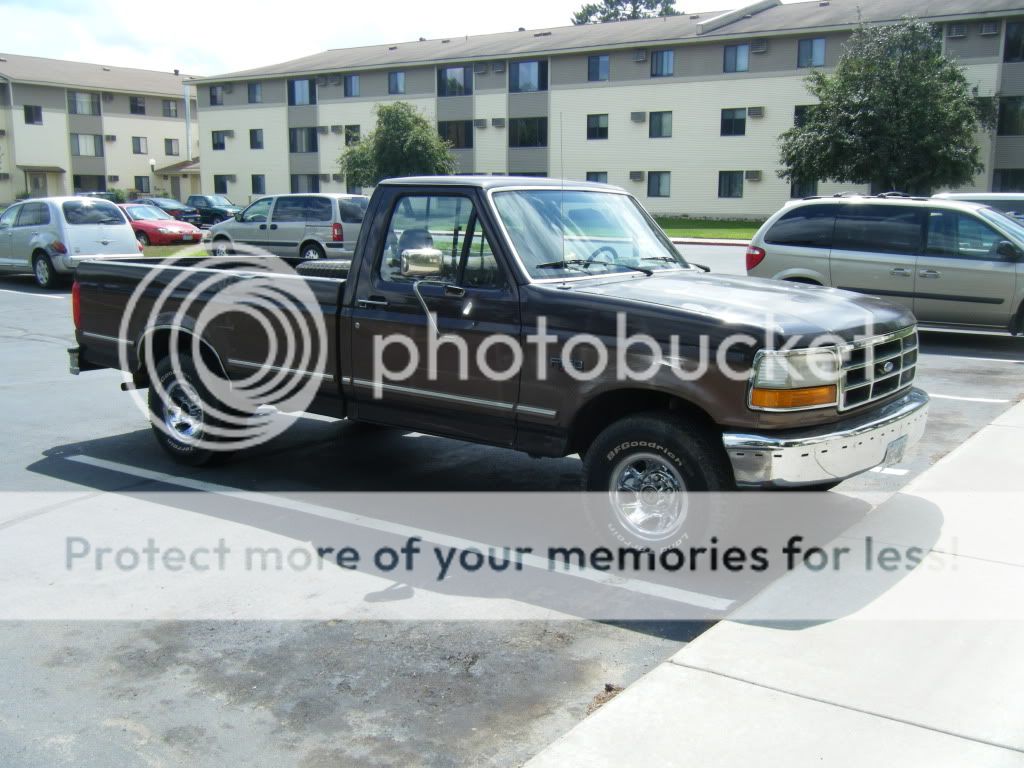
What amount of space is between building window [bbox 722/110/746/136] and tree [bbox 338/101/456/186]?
42.9 ft

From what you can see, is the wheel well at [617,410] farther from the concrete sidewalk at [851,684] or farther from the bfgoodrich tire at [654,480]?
the concrete sidewalk at [851,684]

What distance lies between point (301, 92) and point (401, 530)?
56.3 metres

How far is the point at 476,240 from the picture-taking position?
19.4ft

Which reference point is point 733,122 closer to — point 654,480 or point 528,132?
point 528,132

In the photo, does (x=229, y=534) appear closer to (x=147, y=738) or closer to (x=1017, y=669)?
(x=147, y=738)

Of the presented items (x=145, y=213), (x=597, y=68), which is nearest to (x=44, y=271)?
(x=145, y=213)

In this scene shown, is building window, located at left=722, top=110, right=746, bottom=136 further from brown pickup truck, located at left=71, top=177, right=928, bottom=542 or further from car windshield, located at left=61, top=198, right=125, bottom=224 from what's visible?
brown pickup truck, located at left=71, top=177, right=928, bottom=542

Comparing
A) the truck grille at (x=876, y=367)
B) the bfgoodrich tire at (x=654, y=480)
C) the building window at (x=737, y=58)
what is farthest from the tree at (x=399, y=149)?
the bfgoodrich tire at (x=654, y=480)

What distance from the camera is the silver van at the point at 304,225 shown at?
20953mm

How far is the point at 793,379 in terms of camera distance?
4.91 m

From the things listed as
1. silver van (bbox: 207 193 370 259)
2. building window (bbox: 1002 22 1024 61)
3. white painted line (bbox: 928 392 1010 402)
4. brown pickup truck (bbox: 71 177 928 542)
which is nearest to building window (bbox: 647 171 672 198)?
building window (bbox: 1002 22 1024 61)

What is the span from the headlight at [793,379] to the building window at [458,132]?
164ft

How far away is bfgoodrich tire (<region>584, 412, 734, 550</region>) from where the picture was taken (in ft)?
16.7

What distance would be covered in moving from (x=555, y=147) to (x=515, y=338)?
45892 mm
